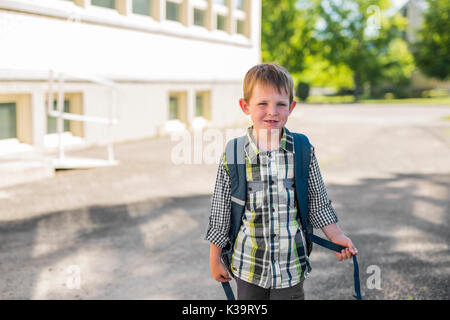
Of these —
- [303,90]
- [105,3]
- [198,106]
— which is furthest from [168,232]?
[303,90]

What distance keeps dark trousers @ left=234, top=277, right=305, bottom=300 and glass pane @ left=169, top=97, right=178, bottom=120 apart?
1341 centimetres

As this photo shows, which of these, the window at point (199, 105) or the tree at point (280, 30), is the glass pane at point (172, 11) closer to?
the window at point (199, 105)

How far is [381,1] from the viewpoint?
5325cm

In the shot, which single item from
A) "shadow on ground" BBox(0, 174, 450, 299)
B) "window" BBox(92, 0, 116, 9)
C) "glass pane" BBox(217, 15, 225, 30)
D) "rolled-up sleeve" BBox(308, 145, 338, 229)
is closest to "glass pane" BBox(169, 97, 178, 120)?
"window" BBox(92, 0, 116, 9)

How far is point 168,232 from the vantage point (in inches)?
227

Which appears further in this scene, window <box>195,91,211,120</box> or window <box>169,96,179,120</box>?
window <box>195,91,211,120</box>

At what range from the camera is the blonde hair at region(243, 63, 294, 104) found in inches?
87.7

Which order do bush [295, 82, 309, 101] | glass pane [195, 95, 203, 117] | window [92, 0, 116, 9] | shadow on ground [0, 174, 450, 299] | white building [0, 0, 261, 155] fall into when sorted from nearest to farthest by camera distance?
1. shadow on ground [0, 174, 450, 299]
2. white building [0, 0, 261, 155]
3. window [92, 0, 116, 9]
4. glass pane [195, 95, 203, 117]
5. bush [295, 82, 309, 101]

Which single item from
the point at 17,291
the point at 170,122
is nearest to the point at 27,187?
the point at 17,291

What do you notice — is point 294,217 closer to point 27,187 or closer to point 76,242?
point 76,242

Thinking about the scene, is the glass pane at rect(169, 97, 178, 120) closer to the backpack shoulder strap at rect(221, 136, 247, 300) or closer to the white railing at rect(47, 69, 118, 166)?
the white railing at rect(47, 69, 118, 166)
